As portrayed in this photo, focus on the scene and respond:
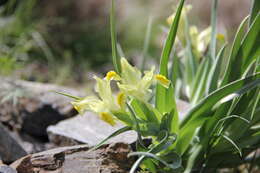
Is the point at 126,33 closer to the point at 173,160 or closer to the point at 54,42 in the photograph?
the point at 54,42

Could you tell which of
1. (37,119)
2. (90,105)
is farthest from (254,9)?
(37,119)

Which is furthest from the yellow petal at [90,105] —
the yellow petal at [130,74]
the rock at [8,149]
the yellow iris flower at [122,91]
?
the rock at [8,149]

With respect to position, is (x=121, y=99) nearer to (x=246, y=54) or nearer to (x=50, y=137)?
(x=246, y=54)

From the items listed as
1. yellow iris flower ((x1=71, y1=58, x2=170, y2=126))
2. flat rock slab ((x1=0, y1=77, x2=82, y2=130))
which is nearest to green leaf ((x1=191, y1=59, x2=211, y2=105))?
yellow iris flower ((x1=71, y1=58, x2=170, y2=126))

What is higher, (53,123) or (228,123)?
(228,123)

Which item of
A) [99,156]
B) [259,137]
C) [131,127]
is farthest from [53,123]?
[259,137]

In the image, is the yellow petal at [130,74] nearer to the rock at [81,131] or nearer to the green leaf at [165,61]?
the green leaf at [165,61]
